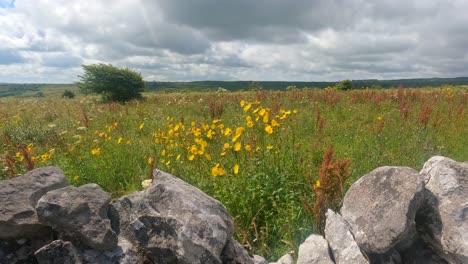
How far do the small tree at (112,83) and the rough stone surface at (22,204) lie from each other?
19.1 m

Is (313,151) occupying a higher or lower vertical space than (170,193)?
lower

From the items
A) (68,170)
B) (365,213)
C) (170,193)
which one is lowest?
(68,170)

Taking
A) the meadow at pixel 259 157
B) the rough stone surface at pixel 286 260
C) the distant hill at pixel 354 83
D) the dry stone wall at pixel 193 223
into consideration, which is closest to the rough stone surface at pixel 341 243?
the dry stone wall at pixel 193 223

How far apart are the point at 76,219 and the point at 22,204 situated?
51 cm

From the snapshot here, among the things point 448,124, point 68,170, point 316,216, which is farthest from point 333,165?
point 448,124

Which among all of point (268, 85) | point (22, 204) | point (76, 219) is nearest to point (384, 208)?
point (76, 219)

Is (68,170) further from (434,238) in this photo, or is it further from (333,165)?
(434,238)

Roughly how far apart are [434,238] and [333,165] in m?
1.11

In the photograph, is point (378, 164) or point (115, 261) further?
point (378, 164)

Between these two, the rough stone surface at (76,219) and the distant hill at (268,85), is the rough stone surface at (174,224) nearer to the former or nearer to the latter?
the rough stone surface at (76,219)

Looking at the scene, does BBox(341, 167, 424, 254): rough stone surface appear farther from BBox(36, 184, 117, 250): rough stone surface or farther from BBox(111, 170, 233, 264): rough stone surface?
BBox(36, 184, 117, 250): rough stone surface

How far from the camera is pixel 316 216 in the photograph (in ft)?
11.6

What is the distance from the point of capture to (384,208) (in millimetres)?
2773

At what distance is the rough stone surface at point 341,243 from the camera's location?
9.08ft
